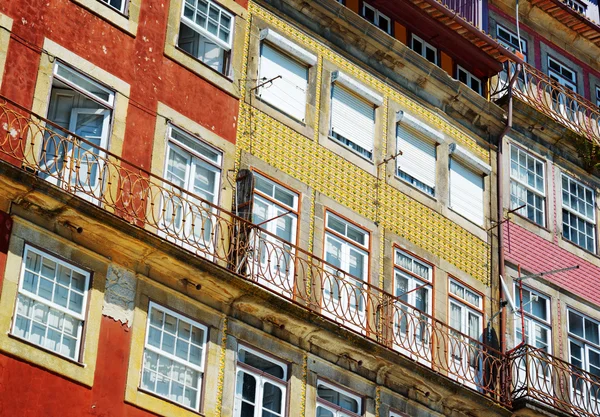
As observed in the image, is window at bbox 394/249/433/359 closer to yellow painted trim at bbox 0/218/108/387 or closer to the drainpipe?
the drainpipe

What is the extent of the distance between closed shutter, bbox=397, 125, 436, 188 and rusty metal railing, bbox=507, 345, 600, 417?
3.19 metres

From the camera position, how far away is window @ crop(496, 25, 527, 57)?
1150 inches

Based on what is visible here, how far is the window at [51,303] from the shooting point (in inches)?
733

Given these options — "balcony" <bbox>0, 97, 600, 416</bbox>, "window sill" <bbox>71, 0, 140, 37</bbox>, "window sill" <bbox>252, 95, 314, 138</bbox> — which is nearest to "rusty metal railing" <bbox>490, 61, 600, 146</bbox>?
"balcony" <bbox>0, 97, 600, 416</bbox>

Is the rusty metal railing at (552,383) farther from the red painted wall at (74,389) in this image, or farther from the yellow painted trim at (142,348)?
the red painted wall at (74,389)

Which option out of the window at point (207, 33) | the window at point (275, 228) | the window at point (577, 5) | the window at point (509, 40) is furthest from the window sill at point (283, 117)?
the window at point (577, 5)

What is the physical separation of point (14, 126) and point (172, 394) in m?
3.90

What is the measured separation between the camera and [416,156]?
83.4 ft

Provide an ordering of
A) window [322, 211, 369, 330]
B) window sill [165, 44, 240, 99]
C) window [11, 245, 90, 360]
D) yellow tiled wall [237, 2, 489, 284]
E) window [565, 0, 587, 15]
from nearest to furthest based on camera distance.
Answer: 1. window [11, 245, 90, 360]
2. window sill [165, 44, 240, 99]
3. window [322, 211, 369, 330]
4. yellow tiled wall [237, 2, 489, 284]
5. window [565, 0, 587, 15]

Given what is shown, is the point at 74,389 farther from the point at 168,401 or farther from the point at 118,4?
→ the point at 118,4

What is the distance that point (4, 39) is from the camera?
19.8 meters

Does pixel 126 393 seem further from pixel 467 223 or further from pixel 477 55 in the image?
pixel 477 55

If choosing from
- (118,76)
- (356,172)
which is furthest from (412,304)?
(118,76)

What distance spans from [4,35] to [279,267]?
16.1ft
